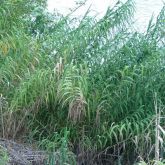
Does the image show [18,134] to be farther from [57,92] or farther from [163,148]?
[163,148]

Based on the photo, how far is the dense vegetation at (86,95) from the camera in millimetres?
4043

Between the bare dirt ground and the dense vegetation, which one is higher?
the dense vegetation

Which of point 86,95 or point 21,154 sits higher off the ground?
point 86,95

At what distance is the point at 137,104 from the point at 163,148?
0.49 m

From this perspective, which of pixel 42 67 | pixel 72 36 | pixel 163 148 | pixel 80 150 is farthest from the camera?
pixel 72 36

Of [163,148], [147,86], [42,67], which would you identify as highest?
[42,67]

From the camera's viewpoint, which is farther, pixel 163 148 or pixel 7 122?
pixel 7 122

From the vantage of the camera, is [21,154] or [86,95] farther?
[86,95]

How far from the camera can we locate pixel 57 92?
4.11 metres

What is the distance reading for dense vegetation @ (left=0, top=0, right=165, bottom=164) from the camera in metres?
4.04

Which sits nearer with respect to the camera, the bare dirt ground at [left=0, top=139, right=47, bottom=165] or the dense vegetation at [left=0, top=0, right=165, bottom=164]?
the bare dirt ground at [left=0, top=139, right=47, bottom=165]

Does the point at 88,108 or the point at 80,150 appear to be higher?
the point at 88,108

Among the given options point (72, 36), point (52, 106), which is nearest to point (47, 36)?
point (72, 36)

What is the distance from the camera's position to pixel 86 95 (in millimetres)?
4152
